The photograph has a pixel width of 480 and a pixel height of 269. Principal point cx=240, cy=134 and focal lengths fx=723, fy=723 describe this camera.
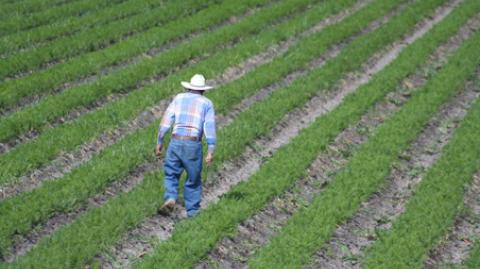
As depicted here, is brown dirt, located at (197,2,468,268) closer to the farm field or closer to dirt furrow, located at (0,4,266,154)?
the farm field

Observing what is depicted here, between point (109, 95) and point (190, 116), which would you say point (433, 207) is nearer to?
point (190, 116)

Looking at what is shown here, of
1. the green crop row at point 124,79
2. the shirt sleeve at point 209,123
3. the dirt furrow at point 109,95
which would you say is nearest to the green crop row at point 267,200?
the shirt sleeve at point 209,123

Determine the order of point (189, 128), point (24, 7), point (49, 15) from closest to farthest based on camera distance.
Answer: point (189, 128) → point (49, 15) → point (24, 7)

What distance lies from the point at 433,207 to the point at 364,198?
1.12 metres

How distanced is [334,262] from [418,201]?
2.47 metres

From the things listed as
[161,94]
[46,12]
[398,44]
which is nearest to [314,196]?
[161,94]

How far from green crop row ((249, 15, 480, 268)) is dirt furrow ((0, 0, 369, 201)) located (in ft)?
10.9

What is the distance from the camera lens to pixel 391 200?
484 inches

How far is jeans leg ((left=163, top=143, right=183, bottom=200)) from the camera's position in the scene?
10.5m

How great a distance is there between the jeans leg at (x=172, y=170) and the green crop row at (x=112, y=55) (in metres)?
5.75

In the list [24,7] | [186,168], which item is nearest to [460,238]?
[186,168]

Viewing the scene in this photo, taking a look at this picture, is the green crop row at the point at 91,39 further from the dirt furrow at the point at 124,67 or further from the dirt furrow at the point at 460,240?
the dirt furrow at the point at 460,240

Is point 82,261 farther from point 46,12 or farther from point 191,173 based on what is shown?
point 46,12

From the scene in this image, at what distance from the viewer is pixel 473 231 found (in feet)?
37.7
